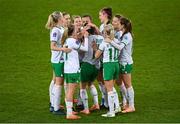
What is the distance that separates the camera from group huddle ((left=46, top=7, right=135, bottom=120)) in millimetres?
10797

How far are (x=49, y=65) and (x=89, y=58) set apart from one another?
204 inches

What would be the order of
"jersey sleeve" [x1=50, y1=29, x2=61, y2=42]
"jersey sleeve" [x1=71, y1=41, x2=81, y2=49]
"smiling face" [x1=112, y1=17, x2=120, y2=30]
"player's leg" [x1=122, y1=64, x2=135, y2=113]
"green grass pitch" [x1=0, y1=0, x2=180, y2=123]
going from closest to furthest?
"jersey sleeve" [x1=71, y1=41, x2=81, y2=49], "jersey sleeve" [x1=50, y1=29, x2=61, y2=42], "smiling face" [x1=112, y1=17, x2=120, y2=30], "player's leg" [x1=122, y1=64, x2=135, y2=113], "green grass pitch" [x1=0, y1=0, x2=180, y2=123]

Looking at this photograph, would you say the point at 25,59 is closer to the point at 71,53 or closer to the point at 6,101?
the point at 6,101

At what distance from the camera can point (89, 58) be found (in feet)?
36.7

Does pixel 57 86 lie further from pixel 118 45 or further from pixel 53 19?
pixel 118 45

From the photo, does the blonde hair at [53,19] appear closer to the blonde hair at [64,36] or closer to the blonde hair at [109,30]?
the blonde hair at [64,36]

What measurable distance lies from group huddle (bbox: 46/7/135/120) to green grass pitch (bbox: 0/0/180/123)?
0.34m

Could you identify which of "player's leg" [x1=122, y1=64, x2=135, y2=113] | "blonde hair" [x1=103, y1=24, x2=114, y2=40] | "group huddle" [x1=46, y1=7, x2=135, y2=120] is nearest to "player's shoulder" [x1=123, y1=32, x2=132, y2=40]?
"group huddle" [x1=46, y1=7, x2=135, y2=120]

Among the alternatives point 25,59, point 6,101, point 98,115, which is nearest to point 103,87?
point 98,115

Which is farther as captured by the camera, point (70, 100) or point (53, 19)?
point (53, 19)

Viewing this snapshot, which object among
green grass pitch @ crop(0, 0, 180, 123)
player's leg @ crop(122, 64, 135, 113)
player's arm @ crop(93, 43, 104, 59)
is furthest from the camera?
green grass pitch @ crop(0, 0, 180, 123)

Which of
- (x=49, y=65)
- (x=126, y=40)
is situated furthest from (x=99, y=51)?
(x=49, y=65)

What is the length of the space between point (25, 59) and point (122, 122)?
688 centimetres

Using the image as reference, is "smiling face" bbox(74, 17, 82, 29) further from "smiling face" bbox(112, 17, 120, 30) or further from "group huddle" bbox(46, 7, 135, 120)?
"smiling face" bbox(112, 17, 120, 30)
